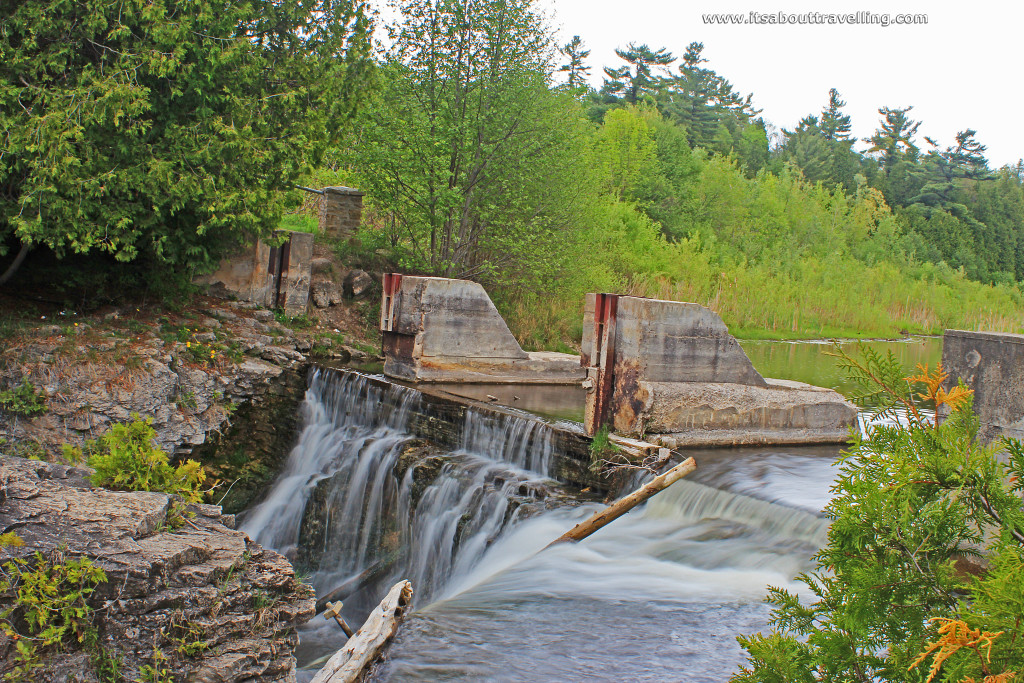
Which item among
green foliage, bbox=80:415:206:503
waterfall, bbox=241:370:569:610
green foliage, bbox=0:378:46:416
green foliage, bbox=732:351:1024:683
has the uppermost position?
green foliage, bbox=732:351:1024:683

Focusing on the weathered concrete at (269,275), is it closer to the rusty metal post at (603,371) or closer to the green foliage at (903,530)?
the rusty metal post at (603,371)

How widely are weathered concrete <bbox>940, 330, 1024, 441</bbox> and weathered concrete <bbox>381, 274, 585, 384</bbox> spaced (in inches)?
396

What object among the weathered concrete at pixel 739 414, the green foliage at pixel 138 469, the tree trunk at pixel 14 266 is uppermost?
the tree trunk at pixel 14 266


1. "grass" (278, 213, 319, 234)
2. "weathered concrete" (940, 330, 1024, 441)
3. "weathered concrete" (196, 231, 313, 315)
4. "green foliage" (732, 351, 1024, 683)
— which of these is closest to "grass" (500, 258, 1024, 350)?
"weathered concrete" (196, 231, 313, 315)

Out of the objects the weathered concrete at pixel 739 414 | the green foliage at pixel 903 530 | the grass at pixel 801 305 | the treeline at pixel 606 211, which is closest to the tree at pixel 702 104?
the treeline at pixel 606 211

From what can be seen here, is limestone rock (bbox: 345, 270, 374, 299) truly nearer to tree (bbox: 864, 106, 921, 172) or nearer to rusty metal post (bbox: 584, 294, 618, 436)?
rusty metal post (bbox: 584, 294, 618, 436)

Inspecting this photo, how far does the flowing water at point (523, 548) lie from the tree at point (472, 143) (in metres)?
7.08

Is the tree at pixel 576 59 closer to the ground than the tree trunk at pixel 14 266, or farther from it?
farther from it

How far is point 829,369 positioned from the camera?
21.1 m

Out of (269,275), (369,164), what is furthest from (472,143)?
(269,275)

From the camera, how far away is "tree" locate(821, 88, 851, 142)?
7162 cm

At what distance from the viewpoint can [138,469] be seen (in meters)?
6.72

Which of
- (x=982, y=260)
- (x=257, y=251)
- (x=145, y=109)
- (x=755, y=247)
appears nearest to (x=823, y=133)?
(x=982, y=260)

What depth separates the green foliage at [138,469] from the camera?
21.7ft
